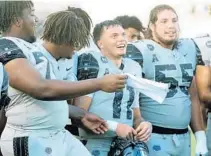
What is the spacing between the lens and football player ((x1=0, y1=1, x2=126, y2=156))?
279 centimetres

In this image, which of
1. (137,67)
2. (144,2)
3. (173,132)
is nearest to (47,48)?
(137,67)

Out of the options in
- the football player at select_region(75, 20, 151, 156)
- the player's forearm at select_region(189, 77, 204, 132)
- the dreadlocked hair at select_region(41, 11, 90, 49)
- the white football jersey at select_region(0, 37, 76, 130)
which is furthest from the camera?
the player's forearm at select_region(189, 77, 204, 132)

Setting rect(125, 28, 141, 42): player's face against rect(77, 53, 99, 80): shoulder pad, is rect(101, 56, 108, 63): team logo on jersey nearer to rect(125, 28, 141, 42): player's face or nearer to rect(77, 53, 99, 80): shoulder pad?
rect(77, 53, 99, 80): shoulder pad

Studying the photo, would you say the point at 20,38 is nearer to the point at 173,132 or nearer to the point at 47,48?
the point at 47,48

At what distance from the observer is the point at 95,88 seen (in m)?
2.87

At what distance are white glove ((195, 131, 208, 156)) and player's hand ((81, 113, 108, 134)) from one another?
86 cm

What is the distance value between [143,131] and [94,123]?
0.33 meters

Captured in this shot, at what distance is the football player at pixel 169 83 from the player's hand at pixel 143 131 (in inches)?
11.7

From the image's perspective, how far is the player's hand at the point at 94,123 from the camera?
3.44m

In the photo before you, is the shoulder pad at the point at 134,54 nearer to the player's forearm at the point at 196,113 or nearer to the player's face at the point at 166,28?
the player's face at the point at 166,28

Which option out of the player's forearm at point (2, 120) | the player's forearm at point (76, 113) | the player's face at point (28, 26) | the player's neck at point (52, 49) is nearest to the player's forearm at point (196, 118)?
the player's forearm at point (76, 113)

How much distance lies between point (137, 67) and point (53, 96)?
3.59 ft

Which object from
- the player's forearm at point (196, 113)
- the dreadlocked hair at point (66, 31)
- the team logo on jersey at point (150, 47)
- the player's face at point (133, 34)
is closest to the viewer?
the dreadlocked hair at point (66, 31)

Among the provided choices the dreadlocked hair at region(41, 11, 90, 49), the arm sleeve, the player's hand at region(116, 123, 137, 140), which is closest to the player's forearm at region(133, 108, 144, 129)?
the player's hand at region(116, 123, 137, 140)
